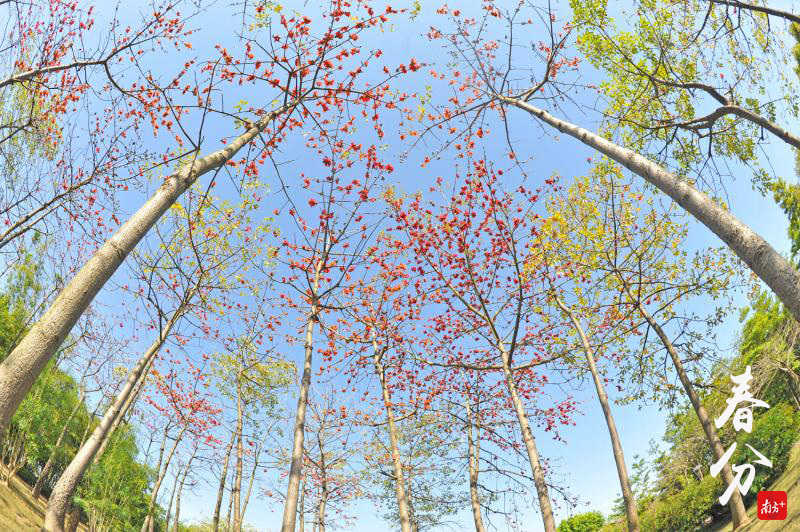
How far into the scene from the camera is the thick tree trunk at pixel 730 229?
304 centimetres

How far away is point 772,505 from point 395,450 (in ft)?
26.4

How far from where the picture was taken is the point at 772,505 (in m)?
9.05

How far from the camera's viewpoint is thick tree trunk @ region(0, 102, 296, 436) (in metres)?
2.38

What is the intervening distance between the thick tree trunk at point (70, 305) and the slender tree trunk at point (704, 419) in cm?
927

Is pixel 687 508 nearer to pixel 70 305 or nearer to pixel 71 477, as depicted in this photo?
pixel 71 477

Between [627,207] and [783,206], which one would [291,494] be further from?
[783,206]

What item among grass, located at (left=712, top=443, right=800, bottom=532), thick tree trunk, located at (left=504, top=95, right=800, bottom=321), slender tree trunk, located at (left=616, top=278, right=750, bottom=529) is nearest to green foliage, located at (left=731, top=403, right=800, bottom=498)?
grass, located at (left=712, top=443, right=800, bottom=532)

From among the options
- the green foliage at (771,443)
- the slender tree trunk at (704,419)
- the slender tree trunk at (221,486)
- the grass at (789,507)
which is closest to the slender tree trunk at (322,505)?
the slender tree trunk at (221,486)

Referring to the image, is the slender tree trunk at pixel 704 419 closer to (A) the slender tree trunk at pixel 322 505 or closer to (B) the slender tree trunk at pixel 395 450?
(B) the slender tree trunk at pixel 395 450

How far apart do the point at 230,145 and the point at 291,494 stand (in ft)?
16.3

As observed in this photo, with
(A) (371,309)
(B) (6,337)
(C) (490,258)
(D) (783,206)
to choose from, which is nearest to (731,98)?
(C) (490,258)

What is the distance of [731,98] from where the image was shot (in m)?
5.61

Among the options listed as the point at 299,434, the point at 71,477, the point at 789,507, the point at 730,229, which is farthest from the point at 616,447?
the point at 71,477

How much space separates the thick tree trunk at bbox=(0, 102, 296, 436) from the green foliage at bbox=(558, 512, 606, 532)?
2542 cm
